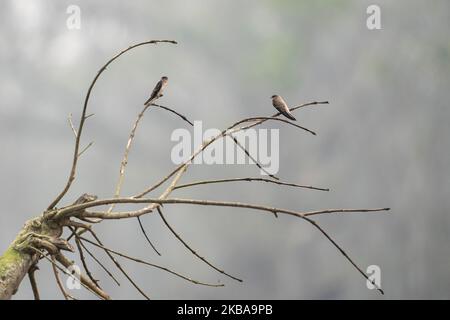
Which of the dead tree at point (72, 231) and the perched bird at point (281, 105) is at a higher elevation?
the perched bird at point (281, 105)

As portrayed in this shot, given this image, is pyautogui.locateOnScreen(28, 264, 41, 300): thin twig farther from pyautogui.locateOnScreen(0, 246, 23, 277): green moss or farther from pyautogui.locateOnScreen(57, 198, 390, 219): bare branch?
pyautogui.locateOnScreen(57, 198, 390, 219): bare branch

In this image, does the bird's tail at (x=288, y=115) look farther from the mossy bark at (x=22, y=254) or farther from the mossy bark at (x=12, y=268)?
the mossy bark at (x=12, y=268)

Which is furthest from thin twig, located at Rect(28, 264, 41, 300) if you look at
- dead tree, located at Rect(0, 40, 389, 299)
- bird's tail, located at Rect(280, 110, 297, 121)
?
bird's tail, located at Rect(280, 110, 297, 121)

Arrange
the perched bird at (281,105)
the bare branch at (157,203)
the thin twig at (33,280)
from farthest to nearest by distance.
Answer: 1. the perched bird at (281,105)
2. the thin twig at (33,280)
3. the bare branch at (157,203)

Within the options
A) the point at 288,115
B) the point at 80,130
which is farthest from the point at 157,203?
the point at 288,115

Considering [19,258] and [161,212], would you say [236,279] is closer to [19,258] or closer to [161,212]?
[161,212]

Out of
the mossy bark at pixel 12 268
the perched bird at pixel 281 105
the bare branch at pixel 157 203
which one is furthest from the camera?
the perched bird at pixel 281 105

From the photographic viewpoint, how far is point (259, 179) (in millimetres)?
5582

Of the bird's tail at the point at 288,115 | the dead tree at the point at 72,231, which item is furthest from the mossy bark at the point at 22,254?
the bird's tail at the point at 288,115

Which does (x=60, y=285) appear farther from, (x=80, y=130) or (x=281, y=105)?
(x=281, y=105)
